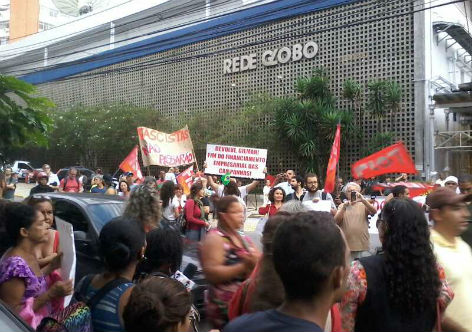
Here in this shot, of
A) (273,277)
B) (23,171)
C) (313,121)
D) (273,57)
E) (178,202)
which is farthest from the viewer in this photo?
(23,171)

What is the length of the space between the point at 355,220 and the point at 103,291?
4.28 m

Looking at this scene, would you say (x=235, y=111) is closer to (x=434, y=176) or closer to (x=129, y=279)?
(x=434, y=176)

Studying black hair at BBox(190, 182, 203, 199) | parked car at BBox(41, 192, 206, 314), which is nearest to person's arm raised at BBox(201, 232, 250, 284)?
parked car at BBox(41, 192, 206, 314)

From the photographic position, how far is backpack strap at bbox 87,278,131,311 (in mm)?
2562

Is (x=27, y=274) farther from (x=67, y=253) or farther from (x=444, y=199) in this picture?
(x=444, y=199)

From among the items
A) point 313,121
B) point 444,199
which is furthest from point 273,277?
point 313,121

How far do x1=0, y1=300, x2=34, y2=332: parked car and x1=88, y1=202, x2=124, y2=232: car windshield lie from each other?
3588 millimetres

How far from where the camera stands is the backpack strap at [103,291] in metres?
2.56

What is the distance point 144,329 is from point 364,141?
20.6 metres

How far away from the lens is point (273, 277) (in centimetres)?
219

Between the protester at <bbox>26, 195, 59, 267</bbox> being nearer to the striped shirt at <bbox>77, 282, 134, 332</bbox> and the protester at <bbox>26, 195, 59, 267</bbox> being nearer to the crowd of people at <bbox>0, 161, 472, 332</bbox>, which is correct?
the crowd of people at <bbox>0, 161, 472, 332</bbox>

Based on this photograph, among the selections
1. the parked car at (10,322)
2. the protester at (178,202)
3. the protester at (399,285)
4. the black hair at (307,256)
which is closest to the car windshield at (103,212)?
the protester at (178,202)

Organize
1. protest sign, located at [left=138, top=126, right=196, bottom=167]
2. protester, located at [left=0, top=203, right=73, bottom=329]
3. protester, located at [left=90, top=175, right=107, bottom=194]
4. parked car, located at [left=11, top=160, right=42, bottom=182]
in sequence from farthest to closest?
parked car, located at [left=11, top=160, right=42, bottom=182] < protest sign, located at [left=138, top=126, right=196, bottom=167] < protester, located at [left=90, top=175, right=107, bottom=194] < protester, located at [left=0, top=203, right=73, bottom=329]

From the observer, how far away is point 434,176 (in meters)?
18.6
